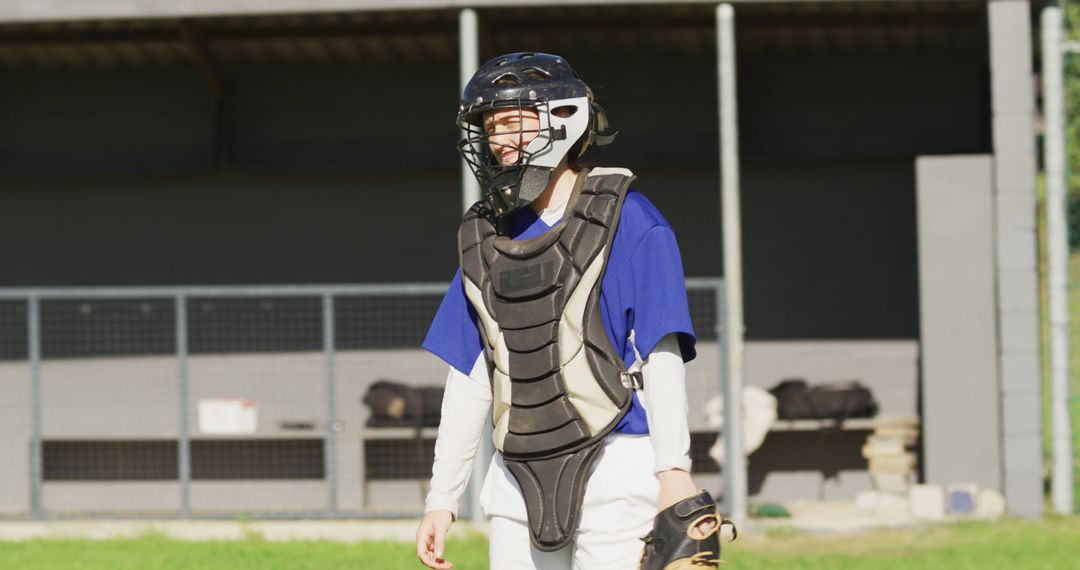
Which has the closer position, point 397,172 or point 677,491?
point 677,491

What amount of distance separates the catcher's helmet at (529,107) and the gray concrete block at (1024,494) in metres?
6.14

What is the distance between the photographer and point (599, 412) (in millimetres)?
2912

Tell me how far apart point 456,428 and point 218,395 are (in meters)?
7.93

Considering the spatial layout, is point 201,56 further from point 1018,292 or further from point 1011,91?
point 1018,292

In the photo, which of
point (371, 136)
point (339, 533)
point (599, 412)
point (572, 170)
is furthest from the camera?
point (371, 136)

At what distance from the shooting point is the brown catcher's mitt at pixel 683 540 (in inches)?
108

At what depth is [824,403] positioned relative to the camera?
32.2 feet

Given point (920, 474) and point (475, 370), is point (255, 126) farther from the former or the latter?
point (475, 370)

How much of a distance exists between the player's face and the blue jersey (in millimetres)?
164

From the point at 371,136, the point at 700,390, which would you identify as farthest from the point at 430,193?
the point at 700,390

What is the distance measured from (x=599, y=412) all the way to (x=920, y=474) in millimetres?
7551

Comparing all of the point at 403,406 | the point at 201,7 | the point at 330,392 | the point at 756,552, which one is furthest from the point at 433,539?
the point at 403,406

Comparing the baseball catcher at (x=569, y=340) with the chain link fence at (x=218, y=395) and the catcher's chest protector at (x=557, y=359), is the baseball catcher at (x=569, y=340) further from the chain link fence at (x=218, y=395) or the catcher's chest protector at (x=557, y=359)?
the chain link fence at (x=218, y=395)

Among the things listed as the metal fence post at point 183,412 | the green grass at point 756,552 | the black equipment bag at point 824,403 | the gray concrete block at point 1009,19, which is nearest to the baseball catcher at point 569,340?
the green grass at point 756,552
